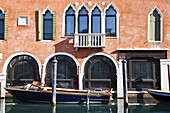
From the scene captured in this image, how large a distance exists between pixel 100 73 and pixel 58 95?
2.50 m

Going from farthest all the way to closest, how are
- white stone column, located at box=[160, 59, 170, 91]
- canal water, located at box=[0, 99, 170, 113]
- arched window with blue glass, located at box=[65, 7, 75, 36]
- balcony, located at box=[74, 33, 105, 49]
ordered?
arched window with blue glass, located at box=[65, 7, 75, 36] → white stone column, located at box=[160, 59, 170, 91] → balcony, located at box=[74, 33, 105, 49] → canal water, located at box=[0, 99, 170, 113]

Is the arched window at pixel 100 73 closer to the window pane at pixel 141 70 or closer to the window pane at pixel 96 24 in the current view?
the window pane at pixel 141 70

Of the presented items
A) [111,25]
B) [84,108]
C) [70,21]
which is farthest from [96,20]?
[84,108]

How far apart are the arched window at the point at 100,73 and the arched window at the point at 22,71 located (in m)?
2.33

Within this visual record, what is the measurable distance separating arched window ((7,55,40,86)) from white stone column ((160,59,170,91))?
5611mm

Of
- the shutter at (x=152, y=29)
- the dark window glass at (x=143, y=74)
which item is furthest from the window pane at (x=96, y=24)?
the shutter at (x=152, y=29)

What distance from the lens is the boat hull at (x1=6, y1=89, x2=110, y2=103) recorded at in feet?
33.2

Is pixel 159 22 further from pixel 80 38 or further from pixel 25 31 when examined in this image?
pixel 25 31

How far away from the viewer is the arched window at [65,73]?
11.7m

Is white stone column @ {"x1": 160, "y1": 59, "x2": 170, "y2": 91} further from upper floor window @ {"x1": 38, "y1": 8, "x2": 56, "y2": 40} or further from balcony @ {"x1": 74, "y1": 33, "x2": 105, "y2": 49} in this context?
upper floor window @ {"x1": 38, "y1": 8, "x2": 56, "y2": 40}

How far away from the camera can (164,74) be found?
11.5m

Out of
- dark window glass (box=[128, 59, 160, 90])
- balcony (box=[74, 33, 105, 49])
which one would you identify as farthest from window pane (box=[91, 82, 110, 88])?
balcony (box=[74, 33, 105, 49])

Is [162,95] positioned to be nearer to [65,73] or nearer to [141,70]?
[141,70]

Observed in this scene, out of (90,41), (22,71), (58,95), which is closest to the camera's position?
(58,95)
